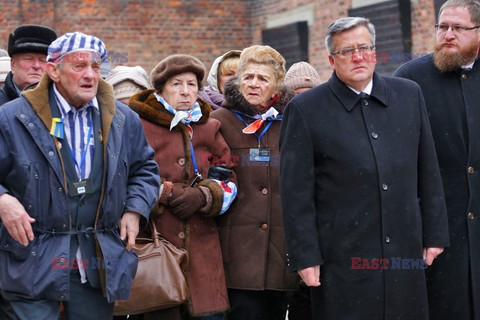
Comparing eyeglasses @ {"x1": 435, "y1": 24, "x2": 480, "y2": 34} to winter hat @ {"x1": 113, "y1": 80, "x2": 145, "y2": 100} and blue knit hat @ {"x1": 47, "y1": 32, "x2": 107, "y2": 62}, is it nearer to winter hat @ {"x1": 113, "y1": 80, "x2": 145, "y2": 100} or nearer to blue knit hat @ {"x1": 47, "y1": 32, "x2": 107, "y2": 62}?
blue knit hat @ {"x1": 47, "y1": 32, "x2": 107, "y2": 62}

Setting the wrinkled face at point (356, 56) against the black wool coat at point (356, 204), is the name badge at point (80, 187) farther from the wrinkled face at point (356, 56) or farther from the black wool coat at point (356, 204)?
the wrinkled face at point (356, 56)

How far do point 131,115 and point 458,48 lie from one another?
1986mm

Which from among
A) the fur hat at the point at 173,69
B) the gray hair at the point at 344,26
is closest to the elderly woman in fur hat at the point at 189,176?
the fur hat at the point at 173,69

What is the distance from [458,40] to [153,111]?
6.13 feet

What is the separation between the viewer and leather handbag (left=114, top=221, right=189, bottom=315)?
4.86m

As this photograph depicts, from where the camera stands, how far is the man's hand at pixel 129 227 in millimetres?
4367

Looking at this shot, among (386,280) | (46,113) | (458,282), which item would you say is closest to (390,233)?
(386,280)

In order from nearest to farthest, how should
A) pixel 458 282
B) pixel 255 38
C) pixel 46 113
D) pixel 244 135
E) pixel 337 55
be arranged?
pixel 46 113 < pixel 337 55 < pixel 458 282 < pixel 244 135 < pixel 255 38

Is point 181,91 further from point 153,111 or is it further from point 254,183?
point 254,183

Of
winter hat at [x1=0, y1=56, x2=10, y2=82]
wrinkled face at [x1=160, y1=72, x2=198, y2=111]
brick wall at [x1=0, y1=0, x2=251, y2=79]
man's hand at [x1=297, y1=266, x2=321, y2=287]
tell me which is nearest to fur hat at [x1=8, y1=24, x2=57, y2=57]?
winter hat at [x1=0, y1=56, x2=10, y2=82]

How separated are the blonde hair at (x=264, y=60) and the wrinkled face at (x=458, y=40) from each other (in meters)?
1.03

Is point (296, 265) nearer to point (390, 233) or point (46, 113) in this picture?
point (390, 233)

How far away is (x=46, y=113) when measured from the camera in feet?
13.9

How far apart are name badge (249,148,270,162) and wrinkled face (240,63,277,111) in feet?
0.91
